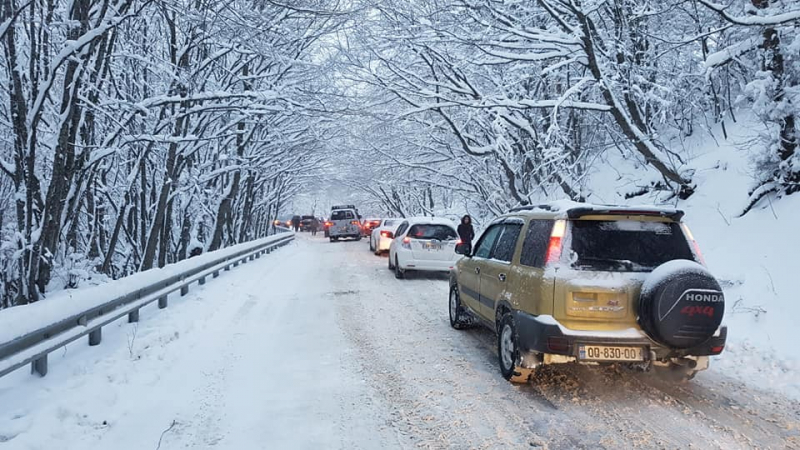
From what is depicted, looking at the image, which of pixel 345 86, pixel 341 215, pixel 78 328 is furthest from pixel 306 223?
pixel 78 328

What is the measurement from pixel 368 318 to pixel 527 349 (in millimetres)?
4273

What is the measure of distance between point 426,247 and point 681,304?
10026 mm

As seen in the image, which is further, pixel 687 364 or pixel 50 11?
pixel 50 11

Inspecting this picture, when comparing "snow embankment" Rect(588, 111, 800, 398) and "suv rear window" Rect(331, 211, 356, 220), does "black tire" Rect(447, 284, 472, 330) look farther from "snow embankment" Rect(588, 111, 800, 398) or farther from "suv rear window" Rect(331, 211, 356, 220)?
"suv rear window" Rect(331, 211, 356, 220)

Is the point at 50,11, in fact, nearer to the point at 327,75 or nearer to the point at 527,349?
the point at 527,349

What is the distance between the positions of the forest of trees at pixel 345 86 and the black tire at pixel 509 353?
5147 millimetres

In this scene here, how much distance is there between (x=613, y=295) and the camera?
4859 mm

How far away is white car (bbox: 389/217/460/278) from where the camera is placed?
14414 millimetres

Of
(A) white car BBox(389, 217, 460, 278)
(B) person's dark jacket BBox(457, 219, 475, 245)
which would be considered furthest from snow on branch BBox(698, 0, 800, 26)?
(B) person's dark jacket BBox(457, 219, 475, 245)

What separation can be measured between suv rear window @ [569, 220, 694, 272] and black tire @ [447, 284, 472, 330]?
3.24 meters

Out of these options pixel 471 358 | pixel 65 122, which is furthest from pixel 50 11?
pixel 471 358

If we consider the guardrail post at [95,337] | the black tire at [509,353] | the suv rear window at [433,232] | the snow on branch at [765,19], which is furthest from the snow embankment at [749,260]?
the guardrail post at [95,337]

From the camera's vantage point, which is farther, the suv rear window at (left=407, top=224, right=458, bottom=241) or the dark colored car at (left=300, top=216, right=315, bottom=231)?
the dark colored car at (left=300, top=216, right=315, bottom=231)

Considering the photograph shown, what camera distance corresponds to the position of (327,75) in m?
18.1
